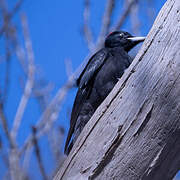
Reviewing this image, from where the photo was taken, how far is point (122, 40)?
3555 millimetres

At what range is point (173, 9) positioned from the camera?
6.35 feet

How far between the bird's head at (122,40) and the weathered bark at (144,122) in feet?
4.97

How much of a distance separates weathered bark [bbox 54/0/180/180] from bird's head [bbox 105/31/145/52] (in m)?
1.51

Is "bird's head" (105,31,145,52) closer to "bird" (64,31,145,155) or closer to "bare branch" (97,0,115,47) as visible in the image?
"bird" (64,31,145,155)

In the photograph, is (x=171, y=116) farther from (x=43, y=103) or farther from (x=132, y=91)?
(x=43, y=103)

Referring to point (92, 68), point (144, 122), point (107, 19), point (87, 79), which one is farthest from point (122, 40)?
point (144, 122)

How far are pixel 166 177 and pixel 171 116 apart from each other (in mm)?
359

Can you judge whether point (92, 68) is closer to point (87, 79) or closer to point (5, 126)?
point (87, 79)

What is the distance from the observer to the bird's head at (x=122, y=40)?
139 inches

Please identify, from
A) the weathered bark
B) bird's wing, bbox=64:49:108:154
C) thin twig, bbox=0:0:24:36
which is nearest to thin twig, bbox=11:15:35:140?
thin twig, bbox=0:0:24:36

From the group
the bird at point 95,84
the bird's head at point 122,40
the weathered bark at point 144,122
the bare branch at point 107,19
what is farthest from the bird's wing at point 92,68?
the bare branch at point 107,19

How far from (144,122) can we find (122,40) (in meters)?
1.87

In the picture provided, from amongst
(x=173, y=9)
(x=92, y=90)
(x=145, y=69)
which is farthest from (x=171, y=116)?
(x=92, y=90)

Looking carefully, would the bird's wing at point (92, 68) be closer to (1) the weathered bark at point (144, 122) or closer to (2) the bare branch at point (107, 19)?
(1) the weathered bark at point (144, 122)
